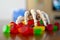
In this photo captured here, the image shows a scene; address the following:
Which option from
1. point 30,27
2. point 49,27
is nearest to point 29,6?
point 49,27

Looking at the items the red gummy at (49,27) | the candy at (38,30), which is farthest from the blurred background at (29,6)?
the candy at (38,30)

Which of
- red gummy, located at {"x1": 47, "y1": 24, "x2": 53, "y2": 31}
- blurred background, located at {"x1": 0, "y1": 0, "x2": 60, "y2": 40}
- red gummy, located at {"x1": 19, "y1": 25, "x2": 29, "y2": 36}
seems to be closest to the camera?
red gummy, located at {"x1": 19, "y1": 25, "x2": 29, "y2": 36}

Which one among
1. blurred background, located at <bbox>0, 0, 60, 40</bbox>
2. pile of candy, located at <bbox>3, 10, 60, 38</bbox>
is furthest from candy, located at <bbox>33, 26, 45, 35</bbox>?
blurred background, located at <bbox>0, 0, 60, 40</bbox>

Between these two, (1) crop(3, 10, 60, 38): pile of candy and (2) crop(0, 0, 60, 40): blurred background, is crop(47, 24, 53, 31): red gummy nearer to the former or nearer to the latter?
(1) crop(3, 10, 60, 38): pile of candy

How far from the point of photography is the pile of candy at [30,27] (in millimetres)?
1103

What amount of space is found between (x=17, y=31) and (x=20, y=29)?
3 cm

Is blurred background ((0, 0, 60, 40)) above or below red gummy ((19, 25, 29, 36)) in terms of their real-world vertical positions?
above

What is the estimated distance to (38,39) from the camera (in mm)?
937

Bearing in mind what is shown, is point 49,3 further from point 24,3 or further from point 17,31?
point 17,31

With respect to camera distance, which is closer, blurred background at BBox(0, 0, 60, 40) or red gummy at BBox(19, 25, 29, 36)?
red gummy at BBox(19, 25, 29, 36)

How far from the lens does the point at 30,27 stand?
113 centimetres

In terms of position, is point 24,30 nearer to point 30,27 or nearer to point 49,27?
point 30,27

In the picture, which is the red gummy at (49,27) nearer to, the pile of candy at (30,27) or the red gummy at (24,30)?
the pile of candy at (30,27)

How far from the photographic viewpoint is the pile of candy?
110cm
